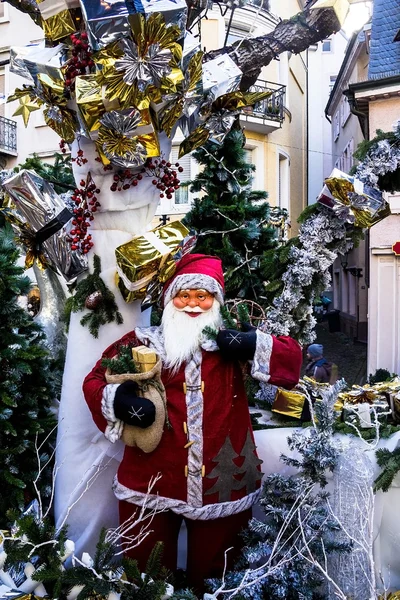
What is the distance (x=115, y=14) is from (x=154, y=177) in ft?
2.13

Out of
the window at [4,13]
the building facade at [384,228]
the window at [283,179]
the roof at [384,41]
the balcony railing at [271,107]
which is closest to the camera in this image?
the building facade at [384,228]

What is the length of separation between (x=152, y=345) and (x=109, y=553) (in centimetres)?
76

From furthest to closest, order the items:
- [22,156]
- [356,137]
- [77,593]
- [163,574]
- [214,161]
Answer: [356,137] → [22,156] → [214,161] → [163,574] → [77,593]

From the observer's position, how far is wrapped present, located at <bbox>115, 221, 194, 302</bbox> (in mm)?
2170

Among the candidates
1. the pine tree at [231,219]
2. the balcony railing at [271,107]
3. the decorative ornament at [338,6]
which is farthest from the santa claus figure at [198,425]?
the balcony railing at [271,107]

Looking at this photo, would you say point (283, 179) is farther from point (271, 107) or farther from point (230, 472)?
point (230, 472)

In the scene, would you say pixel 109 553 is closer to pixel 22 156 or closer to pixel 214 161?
pixel 214 161

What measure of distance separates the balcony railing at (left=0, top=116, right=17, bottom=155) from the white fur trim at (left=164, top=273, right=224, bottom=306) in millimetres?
8398

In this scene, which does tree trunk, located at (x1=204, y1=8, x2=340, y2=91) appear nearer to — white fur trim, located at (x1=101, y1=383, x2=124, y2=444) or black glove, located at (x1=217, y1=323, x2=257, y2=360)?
black glove, located at (x1=217, y1=323, x2=257, y2=360)

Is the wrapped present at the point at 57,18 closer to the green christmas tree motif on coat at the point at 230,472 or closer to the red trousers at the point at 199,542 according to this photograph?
the green christmas tree motif on coat at the point at 230,472

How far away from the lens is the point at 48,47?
2289mm

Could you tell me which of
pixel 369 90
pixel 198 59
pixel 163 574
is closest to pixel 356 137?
pixel 369 90

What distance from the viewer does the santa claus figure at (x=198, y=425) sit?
2.11m

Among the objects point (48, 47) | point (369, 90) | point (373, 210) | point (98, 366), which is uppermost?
point (369, 90)
